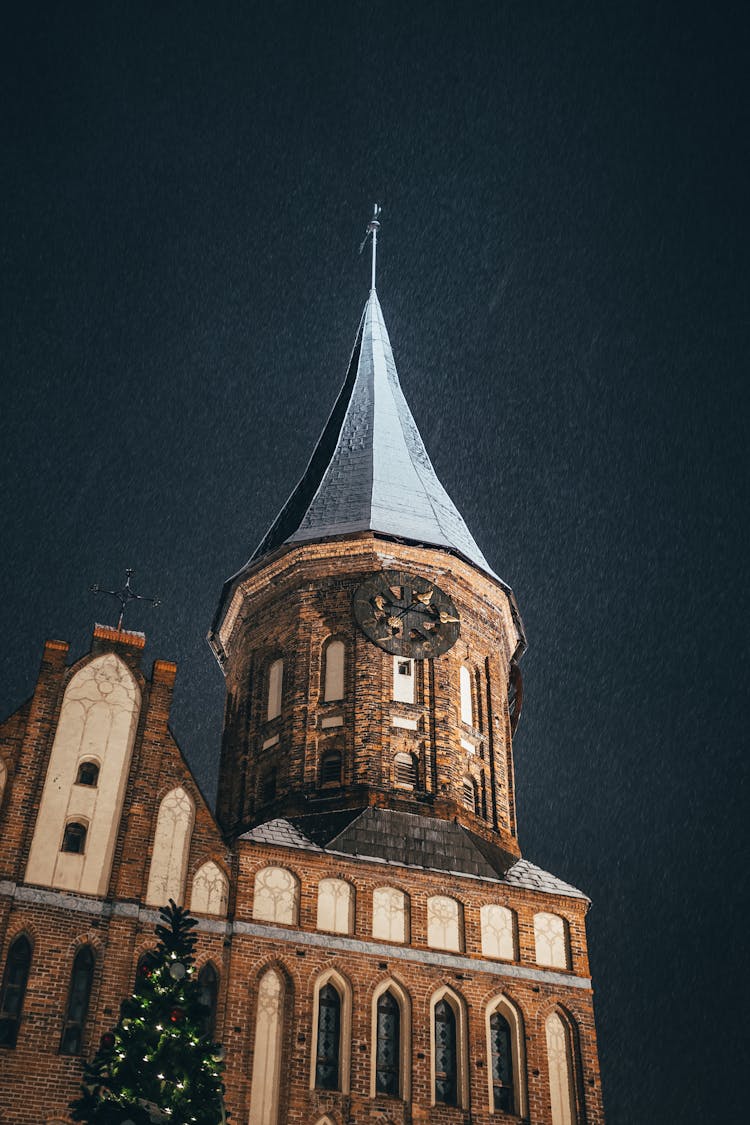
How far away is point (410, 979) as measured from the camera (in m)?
Answer: 25.1

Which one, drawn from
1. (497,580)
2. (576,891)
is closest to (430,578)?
(497,580)

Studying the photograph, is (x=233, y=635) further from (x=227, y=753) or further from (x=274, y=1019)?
(x=274, y=1019)

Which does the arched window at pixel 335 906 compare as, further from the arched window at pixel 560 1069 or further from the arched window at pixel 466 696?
the arched window at pixel 466 696

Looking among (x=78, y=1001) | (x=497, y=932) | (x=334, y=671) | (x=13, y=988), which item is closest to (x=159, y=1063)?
(x=78, y=1001)

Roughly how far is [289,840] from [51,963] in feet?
18.8

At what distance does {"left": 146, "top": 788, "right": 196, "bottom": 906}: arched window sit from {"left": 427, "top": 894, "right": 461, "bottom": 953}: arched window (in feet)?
17.4

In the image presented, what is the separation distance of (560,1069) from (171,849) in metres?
9.00

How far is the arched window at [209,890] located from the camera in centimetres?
2456

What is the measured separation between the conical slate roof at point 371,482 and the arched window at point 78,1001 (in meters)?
13.8

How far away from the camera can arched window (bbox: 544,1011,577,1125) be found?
24.8 m

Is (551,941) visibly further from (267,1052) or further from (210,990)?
(210,990)

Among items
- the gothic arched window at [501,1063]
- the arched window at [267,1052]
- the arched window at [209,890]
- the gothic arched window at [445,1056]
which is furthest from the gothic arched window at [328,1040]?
the gothic arched window at [501,1063]

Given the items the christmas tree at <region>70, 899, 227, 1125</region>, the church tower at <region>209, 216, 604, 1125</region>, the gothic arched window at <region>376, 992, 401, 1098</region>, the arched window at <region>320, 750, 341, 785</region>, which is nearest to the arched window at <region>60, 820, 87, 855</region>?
the church tower at <region>209, 216, 604, 1125</region>

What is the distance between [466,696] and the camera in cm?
3247
